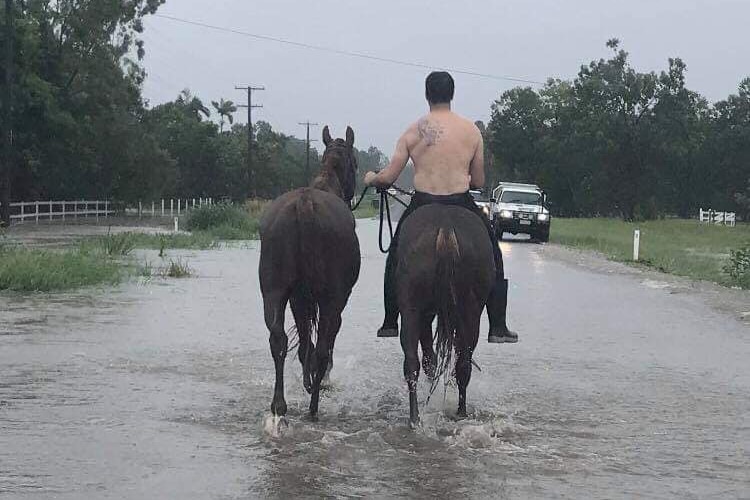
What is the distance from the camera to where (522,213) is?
4478 cm

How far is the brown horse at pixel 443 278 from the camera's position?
788 cm

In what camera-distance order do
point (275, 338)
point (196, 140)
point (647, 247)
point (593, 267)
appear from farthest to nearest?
point (196, 140) < point (647, 247) < point (593, 267) < point (275, 338)

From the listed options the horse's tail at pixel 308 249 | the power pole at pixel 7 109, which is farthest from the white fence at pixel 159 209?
the horse's tail at pixel 308 249

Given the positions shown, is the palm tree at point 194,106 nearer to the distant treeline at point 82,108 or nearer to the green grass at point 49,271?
the distant treeline at point 82,108

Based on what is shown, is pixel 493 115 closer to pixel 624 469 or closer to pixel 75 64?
pixel 75 64

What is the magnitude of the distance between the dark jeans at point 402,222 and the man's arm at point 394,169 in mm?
241

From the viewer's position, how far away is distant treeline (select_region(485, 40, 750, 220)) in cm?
8875

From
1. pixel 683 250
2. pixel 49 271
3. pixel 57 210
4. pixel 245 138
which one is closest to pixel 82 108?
pixel 57 210

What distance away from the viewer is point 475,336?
8.12 m

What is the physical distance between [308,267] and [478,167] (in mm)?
1473

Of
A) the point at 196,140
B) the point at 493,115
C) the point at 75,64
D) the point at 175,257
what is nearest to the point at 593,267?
the point at 175,257

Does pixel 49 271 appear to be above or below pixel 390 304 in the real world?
below

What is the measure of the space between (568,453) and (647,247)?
108ft

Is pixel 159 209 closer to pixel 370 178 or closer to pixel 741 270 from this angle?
pixel 741 270
